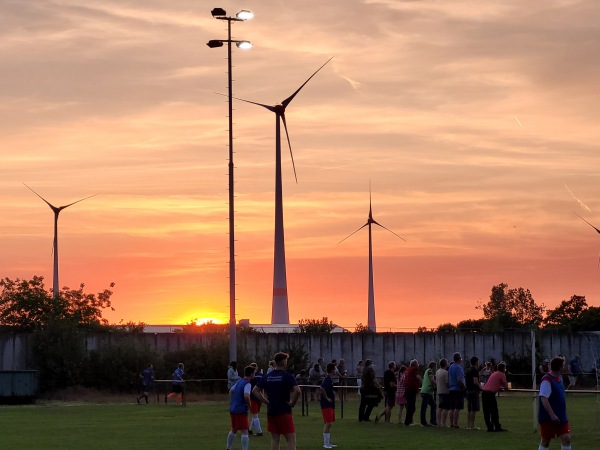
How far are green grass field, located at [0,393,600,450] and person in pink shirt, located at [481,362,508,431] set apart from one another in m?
0.43

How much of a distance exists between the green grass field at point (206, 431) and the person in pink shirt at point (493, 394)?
43 centimetres

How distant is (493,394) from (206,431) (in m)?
7.89

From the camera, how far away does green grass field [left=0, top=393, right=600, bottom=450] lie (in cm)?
2955

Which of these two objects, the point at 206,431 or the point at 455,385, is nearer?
the point at 206,431

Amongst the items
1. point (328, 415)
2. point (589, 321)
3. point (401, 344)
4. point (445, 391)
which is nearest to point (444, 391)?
point (445, 391)

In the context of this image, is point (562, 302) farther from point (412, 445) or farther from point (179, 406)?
point (412, 445)

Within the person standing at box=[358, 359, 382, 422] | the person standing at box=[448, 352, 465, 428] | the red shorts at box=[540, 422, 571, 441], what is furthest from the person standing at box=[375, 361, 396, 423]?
the red shorts at box=[540, 422, 571, 441]

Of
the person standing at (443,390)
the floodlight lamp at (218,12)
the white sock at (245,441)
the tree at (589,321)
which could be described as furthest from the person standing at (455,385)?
the tree at (589,321)

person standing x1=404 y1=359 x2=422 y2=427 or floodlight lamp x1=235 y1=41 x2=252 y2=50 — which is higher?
floodlight lamp x1=235 y1=41 x2=252 y2=50

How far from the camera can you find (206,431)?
34812 millimetres

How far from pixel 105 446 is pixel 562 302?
11171cm

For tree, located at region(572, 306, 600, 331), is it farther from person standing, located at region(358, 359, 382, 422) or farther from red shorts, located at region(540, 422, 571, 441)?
red shorts, located at region(540, 422, 571, 441)

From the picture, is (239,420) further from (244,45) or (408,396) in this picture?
(244,45)

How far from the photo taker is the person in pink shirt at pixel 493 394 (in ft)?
109
